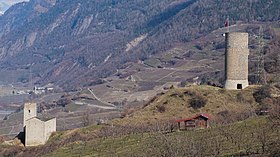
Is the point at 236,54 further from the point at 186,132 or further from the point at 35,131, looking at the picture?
the point at 35,131

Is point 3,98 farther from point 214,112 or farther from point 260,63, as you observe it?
point 214,112

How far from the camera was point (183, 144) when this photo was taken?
27.9m

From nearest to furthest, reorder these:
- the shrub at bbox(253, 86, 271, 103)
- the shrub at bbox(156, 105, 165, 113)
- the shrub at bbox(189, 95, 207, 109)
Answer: the shrub at bbox(253, 86, 271, 103), the shrub at bbox(189, 95, 207, 109), the shrub at bbox(156, 105, 165, 113)

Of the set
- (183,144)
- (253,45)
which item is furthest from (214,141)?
(253,45)

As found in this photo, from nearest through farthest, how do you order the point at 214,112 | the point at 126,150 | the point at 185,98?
1. the point at 126,150
2. the point at 214,112
3. the point at 185,98

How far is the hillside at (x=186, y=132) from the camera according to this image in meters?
29.5

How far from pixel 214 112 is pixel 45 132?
1526 centimetres

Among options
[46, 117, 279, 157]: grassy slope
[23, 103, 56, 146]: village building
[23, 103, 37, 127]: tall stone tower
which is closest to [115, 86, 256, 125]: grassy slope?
[23, 103, 56, 146]: village building

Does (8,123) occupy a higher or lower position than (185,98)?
lower

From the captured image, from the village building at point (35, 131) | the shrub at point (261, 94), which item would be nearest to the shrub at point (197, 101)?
the shrub at point (261, 94)

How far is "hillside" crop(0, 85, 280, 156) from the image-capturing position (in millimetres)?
29453

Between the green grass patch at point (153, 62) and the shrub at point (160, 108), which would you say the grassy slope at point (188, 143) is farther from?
the green grass patch at point (153, 62)

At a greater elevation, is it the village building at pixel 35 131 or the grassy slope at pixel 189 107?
the grassy slope at pixel 189 107

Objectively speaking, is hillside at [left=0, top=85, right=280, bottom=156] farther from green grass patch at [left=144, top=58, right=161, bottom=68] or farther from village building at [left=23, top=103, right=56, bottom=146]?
green grass patch at [left=144, top=58, right=161, bottom=68]
